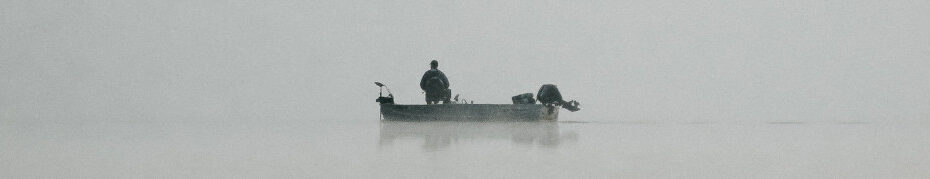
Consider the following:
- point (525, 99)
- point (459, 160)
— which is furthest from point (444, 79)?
point (459, 160)

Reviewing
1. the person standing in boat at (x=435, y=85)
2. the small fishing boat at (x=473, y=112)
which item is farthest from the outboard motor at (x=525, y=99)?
the person standing in boat at (x=435, y=85)

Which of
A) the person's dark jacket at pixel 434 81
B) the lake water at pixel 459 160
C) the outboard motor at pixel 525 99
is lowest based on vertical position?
the lake water at pixel 459 160

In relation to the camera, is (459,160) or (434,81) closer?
(459,160)

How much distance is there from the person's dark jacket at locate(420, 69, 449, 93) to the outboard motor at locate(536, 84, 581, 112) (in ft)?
8.00

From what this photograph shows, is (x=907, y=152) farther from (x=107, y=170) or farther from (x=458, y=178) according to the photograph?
(x=107, y=170)

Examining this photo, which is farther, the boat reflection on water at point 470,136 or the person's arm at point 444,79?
the person's arm at point 444,79

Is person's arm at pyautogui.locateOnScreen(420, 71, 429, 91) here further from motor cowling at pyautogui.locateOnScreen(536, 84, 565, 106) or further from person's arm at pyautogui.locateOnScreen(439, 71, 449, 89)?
motor cowling at pyautogui.locateOnScreen(536, 84, 565, 106)

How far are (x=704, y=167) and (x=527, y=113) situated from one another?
16.3 metres

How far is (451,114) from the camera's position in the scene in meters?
22.2

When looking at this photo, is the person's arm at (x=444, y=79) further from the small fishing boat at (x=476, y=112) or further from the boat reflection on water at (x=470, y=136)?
the boat reflection on water at (x=470, y=136)

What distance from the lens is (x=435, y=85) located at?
22.6 m

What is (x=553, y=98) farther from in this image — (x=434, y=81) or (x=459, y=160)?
(x=459, y=160)

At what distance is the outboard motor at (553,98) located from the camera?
23.3m

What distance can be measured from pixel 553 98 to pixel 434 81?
3106mm
